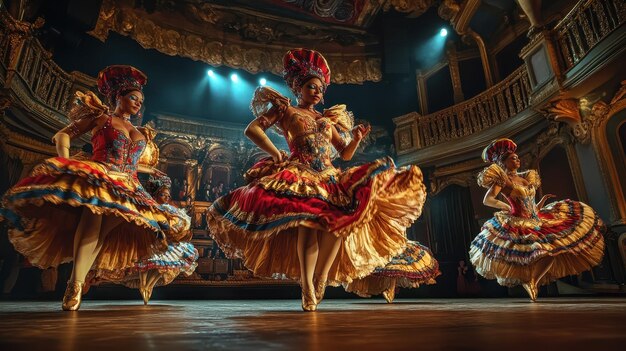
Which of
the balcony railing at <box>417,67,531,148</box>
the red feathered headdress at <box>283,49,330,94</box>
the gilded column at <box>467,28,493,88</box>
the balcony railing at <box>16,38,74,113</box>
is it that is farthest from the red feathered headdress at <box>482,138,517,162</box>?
the balcony railing at <box>16,38,74,113</box>

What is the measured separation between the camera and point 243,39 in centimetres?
1117

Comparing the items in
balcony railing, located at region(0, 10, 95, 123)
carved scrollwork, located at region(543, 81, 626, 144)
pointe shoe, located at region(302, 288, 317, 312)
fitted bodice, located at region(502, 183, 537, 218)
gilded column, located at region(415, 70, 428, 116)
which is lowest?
pointe shoe, located at region(302, 288, 317, 312)

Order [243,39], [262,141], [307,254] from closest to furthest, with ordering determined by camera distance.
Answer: [307,254]
[262,141]
[243,39]

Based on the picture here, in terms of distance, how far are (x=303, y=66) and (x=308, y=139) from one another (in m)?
0.61

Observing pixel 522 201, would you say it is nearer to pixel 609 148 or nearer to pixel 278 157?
pixel 609 148

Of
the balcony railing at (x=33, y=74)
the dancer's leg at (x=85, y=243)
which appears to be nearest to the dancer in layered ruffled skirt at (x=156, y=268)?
the dancer's leg at (x=85, y=243)

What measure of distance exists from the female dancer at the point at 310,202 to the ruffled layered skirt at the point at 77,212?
512 millimetres

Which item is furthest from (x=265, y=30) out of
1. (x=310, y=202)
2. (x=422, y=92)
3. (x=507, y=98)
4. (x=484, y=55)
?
(x=310, y=202)

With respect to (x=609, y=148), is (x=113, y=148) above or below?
below

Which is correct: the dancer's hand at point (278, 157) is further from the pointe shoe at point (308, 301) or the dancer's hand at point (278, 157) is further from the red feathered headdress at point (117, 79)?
the red feathered headdress at point (117, 79)

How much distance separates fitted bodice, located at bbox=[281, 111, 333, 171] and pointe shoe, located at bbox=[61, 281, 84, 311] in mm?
1627

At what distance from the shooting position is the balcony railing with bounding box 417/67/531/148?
762cm

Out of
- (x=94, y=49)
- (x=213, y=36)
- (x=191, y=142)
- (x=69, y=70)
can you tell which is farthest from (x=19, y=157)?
(x=213, y=36)

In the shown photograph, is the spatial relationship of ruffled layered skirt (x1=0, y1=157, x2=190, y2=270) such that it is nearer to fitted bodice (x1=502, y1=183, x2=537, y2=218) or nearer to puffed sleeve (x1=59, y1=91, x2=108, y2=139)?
puffed sleeve (x1=59, y1=91, x2=108, y2=139)
